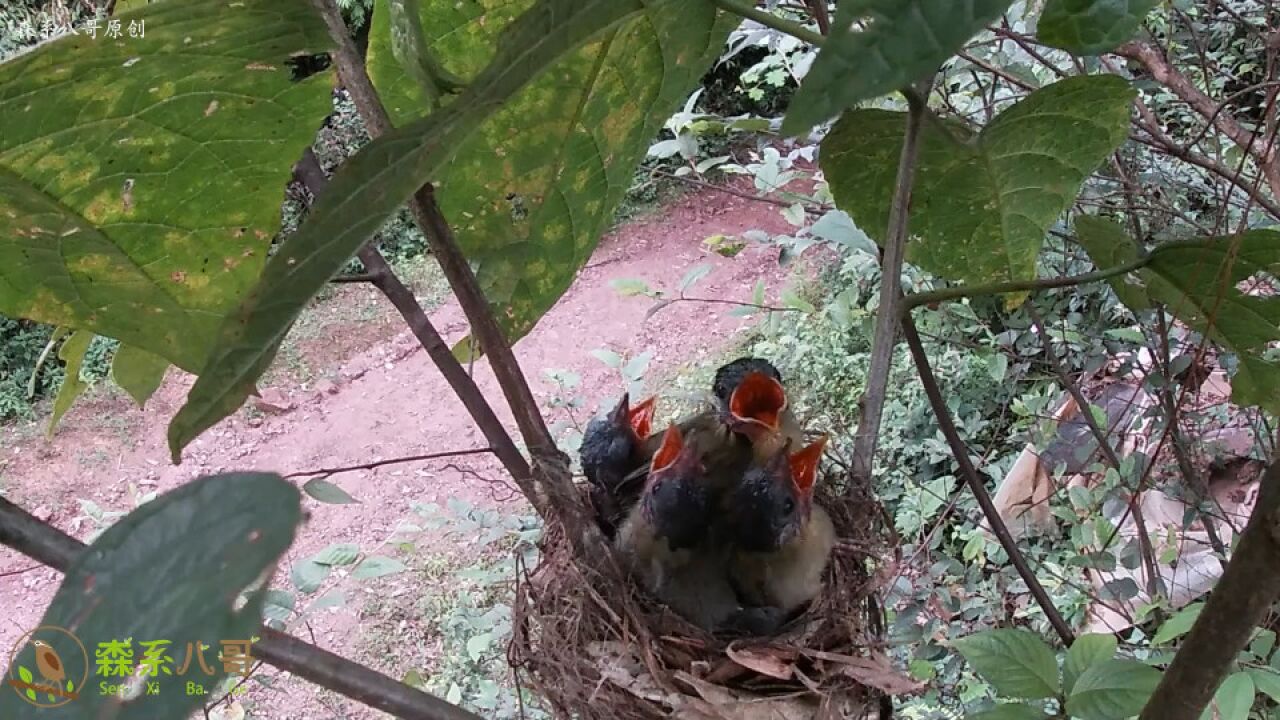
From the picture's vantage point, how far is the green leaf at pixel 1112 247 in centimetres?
86

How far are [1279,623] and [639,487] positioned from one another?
3.21 ft

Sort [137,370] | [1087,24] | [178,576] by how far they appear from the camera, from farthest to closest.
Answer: [137,370], [1087,24], [178,576]

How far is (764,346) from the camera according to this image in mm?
3721

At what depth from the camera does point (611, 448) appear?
1.00m

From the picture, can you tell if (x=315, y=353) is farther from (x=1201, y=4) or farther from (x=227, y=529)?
(x=227, y=529)

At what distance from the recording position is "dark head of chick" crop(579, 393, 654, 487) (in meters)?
0.99

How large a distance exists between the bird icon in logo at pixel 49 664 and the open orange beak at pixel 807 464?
2.41ft

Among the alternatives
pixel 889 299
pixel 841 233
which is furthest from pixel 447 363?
pixel 841 233

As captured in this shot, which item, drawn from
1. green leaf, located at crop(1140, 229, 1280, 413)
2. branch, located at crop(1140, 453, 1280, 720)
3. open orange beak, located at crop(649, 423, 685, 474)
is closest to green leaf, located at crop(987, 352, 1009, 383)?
green leaf, located at crop(1140, 229, 1280, 413)

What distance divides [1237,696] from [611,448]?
0.64 m

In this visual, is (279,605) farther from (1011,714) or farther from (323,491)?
(1011,714)

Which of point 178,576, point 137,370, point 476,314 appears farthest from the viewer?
point 137,370

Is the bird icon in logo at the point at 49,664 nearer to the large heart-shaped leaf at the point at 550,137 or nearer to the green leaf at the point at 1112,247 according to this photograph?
the large heart-shaped leaf at the point at 550,137

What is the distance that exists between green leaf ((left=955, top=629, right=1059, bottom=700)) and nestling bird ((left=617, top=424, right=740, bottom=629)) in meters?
0.22
